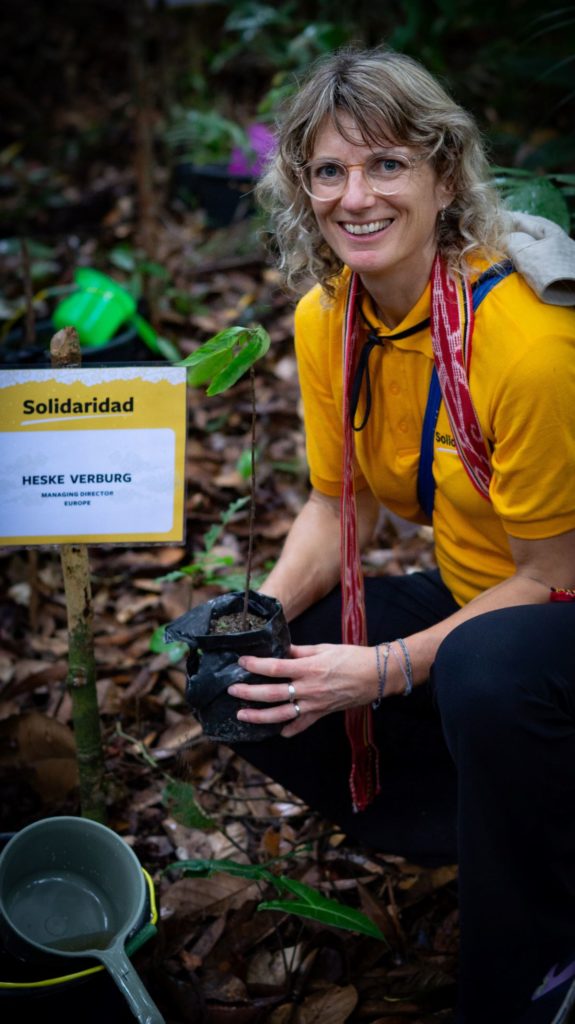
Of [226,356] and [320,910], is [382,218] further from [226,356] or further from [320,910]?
[320,910]

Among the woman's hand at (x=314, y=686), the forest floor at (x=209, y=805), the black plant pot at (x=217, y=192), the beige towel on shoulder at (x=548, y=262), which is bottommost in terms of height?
the forest floor at (x=209, y=805)

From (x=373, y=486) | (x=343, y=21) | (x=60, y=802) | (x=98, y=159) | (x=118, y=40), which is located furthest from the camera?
(x=118, y=40)

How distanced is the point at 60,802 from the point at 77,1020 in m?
0.66

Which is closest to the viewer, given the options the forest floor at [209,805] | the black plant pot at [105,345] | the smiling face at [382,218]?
the smiling face at [382,218]

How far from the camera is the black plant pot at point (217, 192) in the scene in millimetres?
4504

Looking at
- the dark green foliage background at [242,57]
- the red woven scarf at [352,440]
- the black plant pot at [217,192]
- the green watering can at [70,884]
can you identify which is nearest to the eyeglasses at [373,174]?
the red woven scarf at [352,440]

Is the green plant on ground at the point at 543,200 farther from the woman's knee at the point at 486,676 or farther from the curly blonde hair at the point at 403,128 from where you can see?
the woman's knee at the point at 486,676

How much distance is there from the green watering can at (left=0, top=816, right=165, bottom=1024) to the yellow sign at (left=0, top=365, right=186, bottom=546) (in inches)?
18.2

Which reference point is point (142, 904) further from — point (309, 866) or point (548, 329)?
point (548, 329)

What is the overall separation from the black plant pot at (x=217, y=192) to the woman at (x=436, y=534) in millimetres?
2775

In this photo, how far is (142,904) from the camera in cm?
146

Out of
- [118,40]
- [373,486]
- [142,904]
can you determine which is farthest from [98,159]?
[142,904]

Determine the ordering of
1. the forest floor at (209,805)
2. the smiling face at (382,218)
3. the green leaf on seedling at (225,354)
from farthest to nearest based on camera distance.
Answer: the forest floor at (209,805)
the smiling face at (382,218)
the green leaf on seedling at (225,354)

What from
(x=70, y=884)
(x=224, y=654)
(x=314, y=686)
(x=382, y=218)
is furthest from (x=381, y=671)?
(x=382, y=218)
